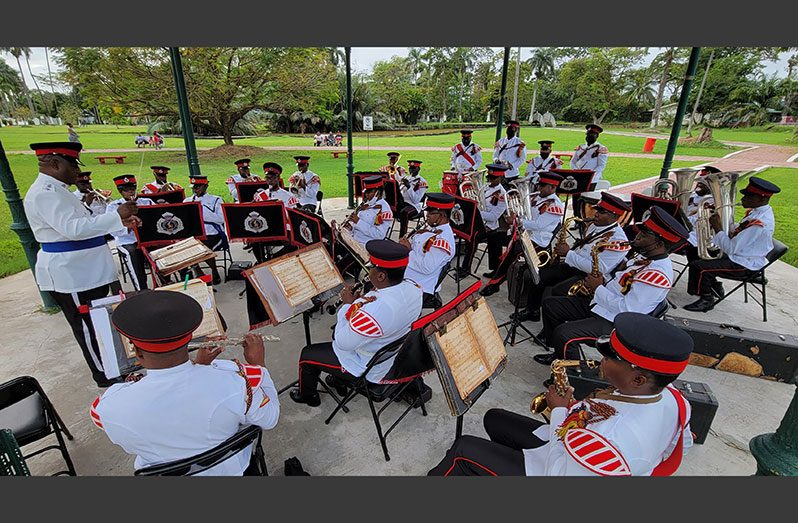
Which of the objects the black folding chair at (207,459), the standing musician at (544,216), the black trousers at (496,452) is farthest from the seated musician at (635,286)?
the black folding chair at (207,459)

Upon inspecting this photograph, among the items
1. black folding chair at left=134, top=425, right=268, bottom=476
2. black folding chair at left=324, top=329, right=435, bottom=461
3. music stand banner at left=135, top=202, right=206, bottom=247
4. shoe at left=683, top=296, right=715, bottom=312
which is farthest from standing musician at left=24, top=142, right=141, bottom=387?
shoe at left=683, top=296, right=715, bottom=312

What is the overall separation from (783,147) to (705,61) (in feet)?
56.3

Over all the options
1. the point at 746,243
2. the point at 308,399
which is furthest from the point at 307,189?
the point at 746,243

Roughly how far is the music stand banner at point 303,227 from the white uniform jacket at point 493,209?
3.52 metres

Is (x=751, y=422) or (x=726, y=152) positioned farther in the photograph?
(x=726, y=152)

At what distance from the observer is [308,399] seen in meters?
4.06

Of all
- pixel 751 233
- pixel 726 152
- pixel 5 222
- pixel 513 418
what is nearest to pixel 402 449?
pixel 513 418

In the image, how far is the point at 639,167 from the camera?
2078 centimetres

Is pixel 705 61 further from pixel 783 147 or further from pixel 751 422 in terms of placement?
pixel 751 422

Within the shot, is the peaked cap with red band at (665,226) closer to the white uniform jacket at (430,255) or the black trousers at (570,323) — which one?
the black trousers at (570,323)

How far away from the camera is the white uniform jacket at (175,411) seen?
6.43 ft

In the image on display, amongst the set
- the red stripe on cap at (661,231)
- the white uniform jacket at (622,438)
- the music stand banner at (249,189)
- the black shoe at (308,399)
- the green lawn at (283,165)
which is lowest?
the black shoe at (308,399)

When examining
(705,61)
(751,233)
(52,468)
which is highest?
(705,61)

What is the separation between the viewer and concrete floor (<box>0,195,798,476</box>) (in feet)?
11.4
